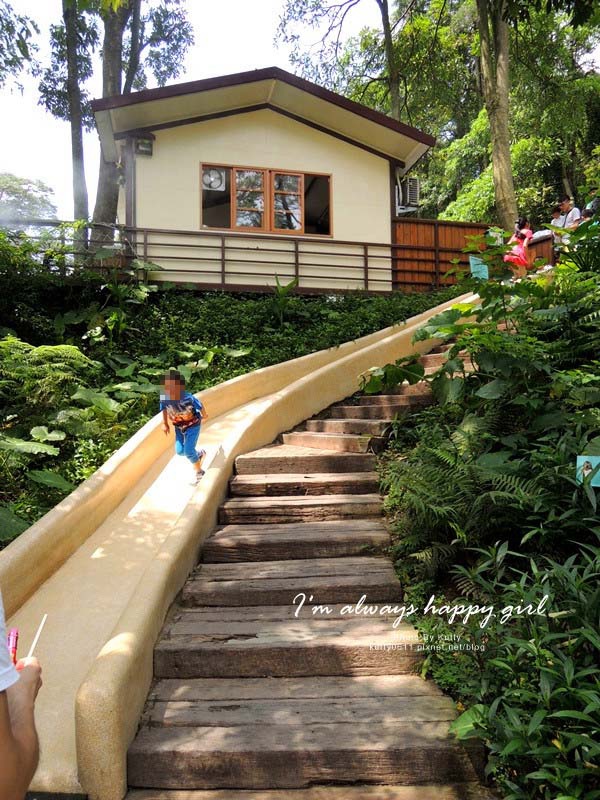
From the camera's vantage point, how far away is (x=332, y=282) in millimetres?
11914

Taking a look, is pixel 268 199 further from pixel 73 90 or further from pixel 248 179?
pixel 73 90

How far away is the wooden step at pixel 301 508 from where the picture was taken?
410cm

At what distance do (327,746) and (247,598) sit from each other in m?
1.16

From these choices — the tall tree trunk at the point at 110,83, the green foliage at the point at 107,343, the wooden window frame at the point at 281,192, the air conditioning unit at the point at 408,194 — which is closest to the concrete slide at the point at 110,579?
the green foliage at the point at 107,343

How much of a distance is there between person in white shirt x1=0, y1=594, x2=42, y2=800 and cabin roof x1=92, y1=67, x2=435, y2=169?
37.1 feet

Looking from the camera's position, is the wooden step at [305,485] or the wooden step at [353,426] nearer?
the wooden step at [305,485]

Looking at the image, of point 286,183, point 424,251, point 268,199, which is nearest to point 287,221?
point 268,199

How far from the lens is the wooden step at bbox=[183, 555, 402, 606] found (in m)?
3.21

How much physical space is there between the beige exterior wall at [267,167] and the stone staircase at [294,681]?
8179 millimetres

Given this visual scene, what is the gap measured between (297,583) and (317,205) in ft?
35.1

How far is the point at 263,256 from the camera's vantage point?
11578 millimetres

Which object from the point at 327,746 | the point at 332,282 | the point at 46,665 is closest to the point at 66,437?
the point at 46,665

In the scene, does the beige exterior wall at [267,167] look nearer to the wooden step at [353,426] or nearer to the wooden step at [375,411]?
the wooden step at [375,411]

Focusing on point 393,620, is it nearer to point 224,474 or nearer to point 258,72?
point 224,474
